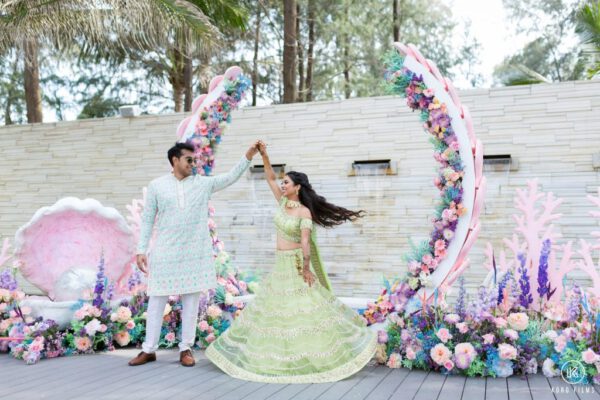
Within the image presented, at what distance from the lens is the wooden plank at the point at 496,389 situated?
368 cm

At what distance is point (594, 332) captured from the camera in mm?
4180

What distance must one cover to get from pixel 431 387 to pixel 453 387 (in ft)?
0.47

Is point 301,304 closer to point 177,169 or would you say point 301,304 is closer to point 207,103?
point 177,169

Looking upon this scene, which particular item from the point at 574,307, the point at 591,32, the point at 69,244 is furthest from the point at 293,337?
the point at 591,32

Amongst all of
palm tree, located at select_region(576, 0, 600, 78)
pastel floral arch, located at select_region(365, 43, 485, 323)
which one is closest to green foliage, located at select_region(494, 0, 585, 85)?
palm tree, located at select_region(576, 0, 600, 78)

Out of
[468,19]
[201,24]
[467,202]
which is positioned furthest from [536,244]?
[468,19]

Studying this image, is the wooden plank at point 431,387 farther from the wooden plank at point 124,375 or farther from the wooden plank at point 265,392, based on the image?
the wooden plank at point 124,375

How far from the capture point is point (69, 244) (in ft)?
18.1

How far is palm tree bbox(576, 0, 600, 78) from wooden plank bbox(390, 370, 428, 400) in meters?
7.51

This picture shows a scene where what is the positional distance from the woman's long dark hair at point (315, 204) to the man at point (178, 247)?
429mm

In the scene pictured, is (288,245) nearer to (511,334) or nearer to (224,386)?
(224,386)

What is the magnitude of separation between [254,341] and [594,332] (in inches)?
94.8

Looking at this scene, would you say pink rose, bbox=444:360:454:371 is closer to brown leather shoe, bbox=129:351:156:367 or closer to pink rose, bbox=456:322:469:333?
pink rose, bbox=456:322:469:333

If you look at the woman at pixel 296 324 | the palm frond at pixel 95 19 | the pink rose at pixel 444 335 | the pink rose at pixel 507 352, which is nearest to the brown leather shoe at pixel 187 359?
the woman at pixel 296 324
